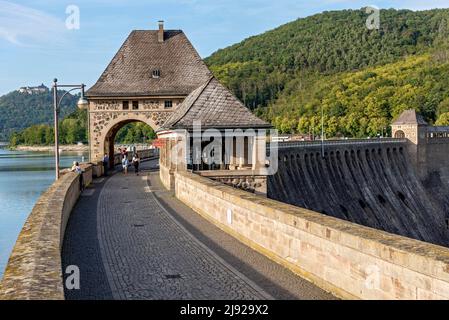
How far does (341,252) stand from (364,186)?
4011 centimetres

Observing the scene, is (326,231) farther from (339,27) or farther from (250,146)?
(339,27)

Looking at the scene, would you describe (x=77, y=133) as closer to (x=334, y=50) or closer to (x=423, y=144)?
(x=334, y=50)

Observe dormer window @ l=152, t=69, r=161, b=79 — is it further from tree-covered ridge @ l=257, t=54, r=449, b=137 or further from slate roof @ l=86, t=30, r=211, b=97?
tree-covered ridge @ l=257, t=54, r=449, b=137

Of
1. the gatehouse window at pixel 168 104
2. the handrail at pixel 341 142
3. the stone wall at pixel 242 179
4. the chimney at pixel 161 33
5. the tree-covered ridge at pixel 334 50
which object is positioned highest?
the tree-covered ridge at pixel 334 50

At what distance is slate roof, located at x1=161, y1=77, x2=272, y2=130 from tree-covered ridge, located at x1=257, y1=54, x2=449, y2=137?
3028 inches

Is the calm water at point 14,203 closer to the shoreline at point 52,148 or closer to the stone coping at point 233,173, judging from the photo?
the stone coping at point 233,173

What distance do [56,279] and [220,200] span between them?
9093 mm

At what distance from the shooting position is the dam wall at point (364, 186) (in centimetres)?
3944

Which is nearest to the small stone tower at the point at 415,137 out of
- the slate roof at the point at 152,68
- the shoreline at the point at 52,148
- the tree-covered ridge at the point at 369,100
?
the slate roof at the point at 152,68

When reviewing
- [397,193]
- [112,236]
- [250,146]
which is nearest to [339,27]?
[397,193]

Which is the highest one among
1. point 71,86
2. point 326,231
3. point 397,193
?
point 71,86

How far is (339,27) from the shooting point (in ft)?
571

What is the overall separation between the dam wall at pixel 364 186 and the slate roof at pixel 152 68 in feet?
25.0

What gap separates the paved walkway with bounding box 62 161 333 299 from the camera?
32.9 ft
